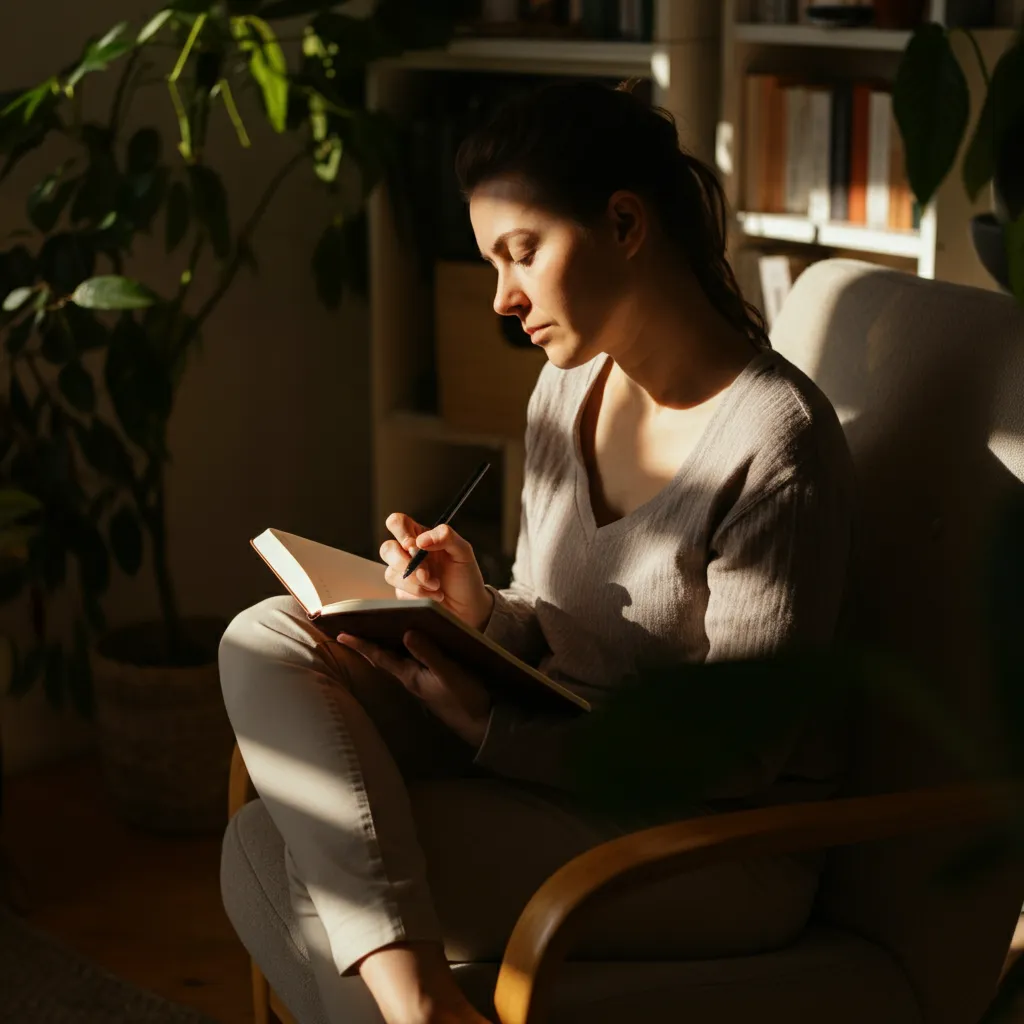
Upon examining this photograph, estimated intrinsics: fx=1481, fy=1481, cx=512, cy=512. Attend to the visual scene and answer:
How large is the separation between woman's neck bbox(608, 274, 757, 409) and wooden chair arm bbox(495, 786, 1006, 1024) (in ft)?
1.41

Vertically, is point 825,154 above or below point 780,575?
above

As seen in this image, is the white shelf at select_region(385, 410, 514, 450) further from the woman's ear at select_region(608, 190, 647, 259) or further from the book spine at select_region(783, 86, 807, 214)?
the woman's ear at select_region(608, 190, 647, 259)

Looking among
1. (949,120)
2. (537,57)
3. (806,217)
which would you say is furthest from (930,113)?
(537,57)

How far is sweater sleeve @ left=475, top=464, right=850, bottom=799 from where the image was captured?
1.25 m

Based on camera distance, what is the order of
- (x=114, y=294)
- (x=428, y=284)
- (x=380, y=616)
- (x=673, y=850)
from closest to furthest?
(x=673, y=850), (x=380, y=616), (x=114, y=294), (x=428, y=284)

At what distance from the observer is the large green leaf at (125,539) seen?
227cm

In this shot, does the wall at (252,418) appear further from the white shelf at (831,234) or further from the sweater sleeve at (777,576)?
the sweater sleeve at (777,576)

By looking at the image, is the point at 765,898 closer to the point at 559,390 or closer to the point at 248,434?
Answer: the point at 559,390

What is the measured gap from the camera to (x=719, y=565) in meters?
1.29

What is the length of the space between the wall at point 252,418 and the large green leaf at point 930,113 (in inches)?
56.7

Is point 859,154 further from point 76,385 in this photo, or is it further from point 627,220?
point 76,385

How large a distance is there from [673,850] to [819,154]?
144cm

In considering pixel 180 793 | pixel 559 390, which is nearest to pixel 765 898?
pixel 559 390

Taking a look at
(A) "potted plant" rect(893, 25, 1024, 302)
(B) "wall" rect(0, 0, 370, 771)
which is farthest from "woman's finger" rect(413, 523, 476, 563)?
(B) "wall" rect(0, 0, 370, 771)
